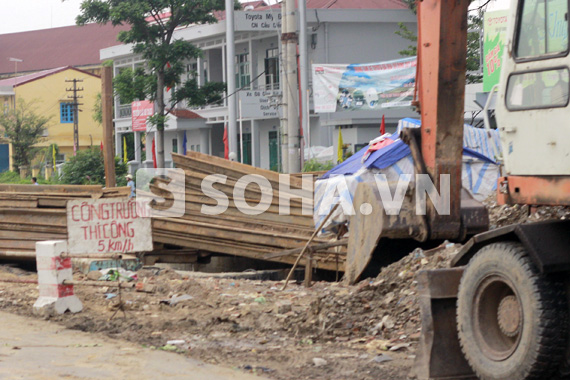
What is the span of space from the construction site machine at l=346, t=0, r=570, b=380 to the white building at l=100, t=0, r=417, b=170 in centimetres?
2358

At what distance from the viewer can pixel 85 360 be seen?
6855 mm

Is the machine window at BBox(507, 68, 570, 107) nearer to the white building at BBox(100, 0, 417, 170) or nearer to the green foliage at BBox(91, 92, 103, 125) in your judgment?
the white building at BBox(100, 0, 417, 170)

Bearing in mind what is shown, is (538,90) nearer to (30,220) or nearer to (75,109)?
(30,220)

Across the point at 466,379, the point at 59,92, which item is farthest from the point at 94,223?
the point at 59,92

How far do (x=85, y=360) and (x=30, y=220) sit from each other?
24.4ft

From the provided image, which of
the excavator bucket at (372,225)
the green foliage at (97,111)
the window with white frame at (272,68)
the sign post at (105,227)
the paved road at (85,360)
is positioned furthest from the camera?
the green foliage at (97,111)

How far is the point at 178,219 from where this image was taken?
13859 millimetres

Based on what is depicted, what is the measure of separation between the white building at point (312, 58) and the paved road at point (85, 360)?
2299 cm

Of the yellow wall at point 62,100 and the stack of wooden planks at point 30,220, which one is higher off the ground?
the yellow wall at point 62,100

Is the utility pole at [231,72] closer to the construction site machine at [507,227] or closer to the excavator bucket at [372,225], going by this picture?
the excavator bucket at [372,225]

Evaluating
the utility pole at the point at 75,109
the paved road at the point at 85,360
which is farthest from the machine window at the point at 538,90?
the utility pole at the point at 75,109

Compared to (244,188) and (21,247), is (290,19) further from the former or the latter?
(21,247)

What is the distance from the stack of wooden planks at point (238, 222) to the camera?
1349cm

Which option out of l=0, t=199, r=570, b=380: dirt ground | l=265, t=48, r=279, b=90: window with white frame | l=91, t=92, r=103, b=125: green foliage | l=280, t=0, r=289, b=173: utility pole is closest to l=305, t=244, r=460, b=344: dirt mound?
l=0, t=199, r=570, b=380: dirt ground
